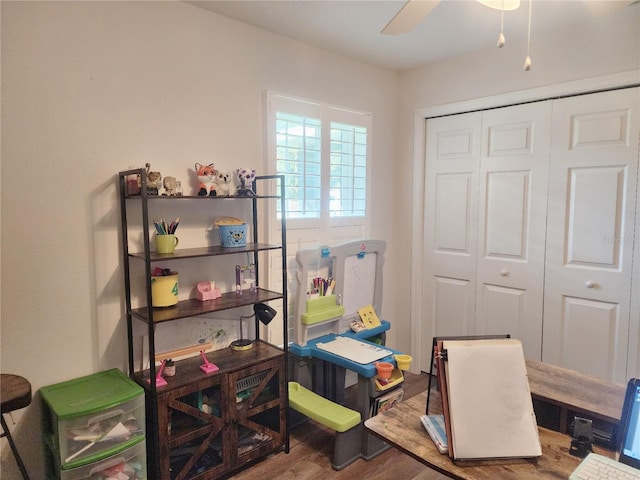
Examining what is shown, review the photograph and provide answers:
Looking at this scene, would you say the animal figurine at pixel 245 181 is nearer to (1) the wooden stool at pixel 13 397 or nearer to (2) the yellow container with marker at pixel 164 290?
(2) the yellow container with marker at pixel 164 290

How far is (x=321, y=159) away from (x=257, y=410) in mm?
1623

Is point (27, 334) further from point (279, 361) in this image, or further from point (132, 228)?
point (279, 361)

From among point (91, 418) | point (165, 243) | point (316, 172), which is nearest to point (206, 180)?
point (165, 243)

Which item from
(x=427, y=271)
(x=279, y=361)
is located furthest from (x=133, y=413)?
(x=427, y=271)

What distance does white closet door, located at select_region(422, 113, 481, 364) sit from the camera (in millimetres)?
3152

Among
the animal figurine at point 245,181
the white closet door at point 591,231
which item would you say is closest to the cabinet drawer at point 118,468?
the animal figurine at point 245,181

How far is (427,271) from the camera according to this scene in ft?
11.3

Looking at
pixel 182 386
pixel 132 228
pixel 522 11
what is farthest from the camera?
pixel 522 11

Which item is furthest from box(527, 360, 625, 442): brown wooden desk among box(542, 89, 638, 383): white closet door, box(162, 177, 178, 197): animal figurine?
box(162, 177, 178, 197): animal figurine

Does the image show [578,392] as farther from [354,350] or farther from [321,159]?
[321,159]

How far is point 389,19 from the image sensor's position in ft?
7.98

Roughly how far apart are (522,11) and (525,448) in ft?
7.30

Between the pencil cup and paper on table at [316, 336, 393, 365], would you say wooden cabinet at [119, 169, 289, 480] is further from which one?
paper on table at [316, 336, 393, 365]

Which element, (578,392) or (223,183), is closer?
(578,392)
